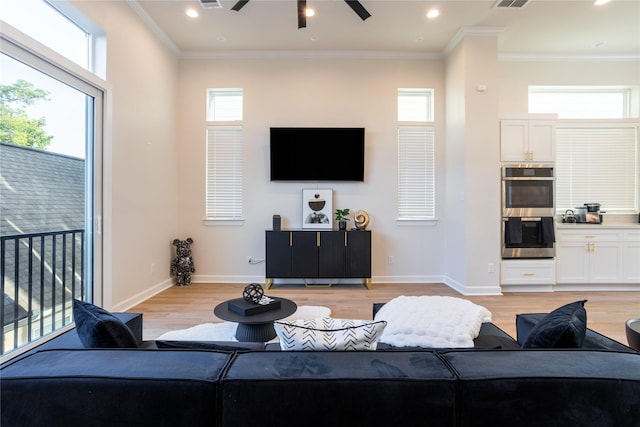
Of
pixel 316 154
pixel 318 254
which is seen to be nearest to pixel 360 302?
pixel 318 254

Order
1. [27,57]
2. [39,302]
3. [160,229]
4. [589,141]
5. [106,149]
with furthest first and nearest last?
[589,141], [160,229], [106,149], [39,302], [27,57]

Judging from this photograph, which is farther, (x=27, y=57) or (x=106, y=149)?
(x=106, y=149)

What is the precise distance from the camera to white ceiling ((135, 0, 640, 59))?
3604 mm

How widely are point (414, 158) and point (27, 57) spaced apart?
447 cm

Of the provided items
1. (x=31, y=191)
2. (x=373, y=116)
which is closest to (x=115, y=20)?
(x=31, y=191)


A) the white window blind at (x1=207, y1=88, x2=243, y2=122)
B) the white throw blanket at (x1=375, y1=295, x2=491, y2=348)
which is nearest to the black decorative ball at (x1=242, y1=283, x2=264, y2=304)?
the white throw blanket at (x1=375, y1=295, x2=491, y2=348)

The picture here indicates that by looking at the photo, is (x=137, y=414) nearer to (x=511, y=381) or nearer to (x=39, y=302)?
(x=511, y=381)

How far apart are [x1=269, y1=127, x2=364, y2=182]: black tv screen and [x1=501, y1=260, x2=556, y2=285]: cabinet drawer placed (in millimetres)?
2479

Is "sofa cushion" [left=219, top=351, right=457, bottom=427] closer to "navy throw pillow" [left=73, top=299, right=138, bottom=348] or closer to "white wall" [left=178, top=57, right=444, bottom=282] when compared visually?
"navy throw pillow" [left=73, top=299, right=138, bottom=348]

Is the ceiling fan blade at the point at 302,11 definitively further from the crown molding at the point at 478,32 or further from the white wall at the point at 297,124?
the crown molding at the point at 478,32

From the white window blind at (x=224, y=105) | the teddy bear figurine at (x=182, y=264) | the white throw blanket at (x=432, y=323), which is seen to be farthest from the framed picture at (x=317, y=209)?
the white throw blanket at (x=432, y=323)

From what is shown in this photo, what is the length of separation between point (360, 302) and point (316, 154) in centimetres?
225

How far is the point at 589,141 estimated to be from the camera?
4605 mm

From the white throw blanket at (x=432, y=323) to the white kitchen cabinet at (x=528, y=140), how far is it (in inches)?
118
